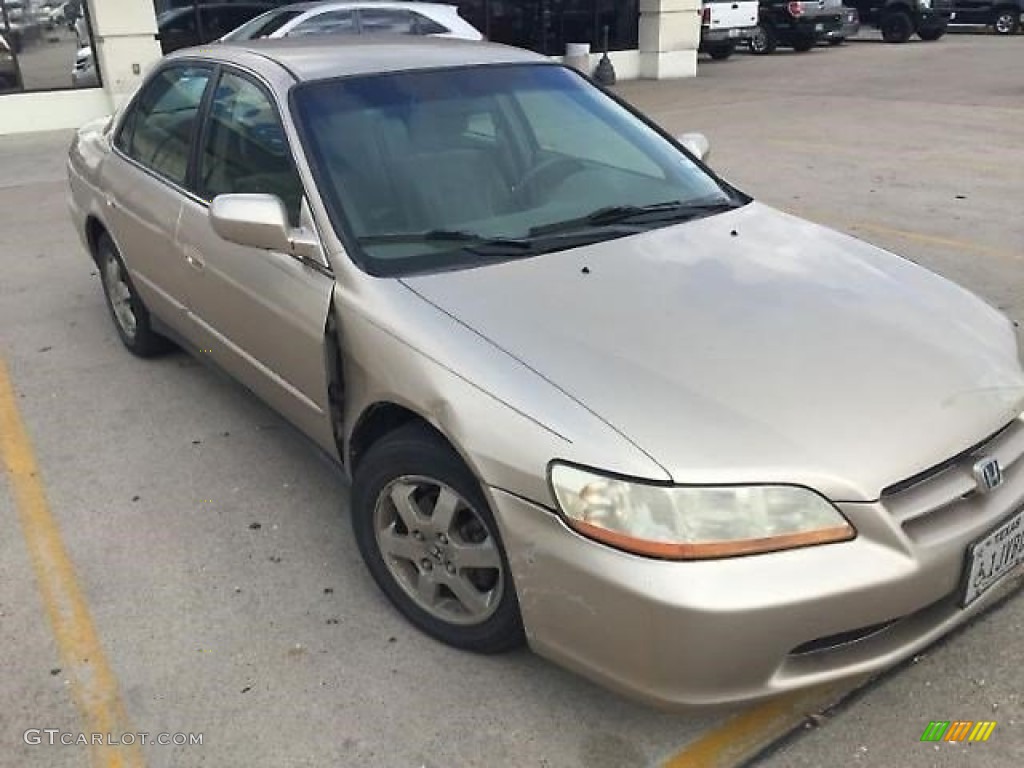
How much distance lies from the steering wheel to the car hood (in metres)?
0.40

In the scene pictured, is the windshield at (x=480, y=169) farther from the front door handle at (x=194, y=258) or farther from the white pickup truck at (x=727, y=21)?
the white pickup truck at (x=727, y=21)

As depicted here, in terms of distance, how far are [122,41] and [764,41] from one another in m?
15.2

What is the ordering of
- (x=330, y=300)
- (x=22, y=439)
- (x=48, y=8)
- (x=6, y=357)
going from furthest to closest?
(x=48, y=8) < (x=6, y=357) < (x=22, y=439) < (x=330, y=300)

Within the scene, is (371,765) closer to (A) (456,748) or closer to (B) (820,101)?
(A) (456,748)

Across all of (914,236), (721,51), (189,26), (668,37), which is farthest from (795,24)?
(914,236)

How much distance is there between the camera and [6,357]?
4.90 metres

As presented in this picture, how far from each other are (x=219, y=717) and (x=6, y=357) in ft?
10.6

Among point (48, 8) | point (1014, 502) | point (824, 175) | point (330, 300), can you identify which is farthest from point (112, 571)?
point (48, 8)

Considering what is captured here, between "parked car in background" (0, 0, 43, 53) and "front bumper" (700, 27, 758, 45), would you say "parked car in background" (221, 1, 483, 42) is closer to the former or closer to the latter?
"parked car in background" (0, 0, 43, 53)

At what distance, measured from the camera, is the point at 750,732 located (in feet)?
7.79

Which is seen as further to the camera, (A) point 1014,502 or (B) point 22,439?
(B) point 22,439

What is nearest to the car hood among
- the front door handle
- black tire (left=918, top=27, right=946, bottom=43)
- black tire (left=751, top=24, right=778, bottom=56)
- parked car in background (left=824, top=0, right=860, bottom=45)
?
the front door handle

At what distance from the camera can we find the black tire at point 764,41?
2202cm

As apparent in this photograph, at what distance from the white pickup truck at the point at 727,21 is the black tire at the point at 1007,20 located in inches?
364
